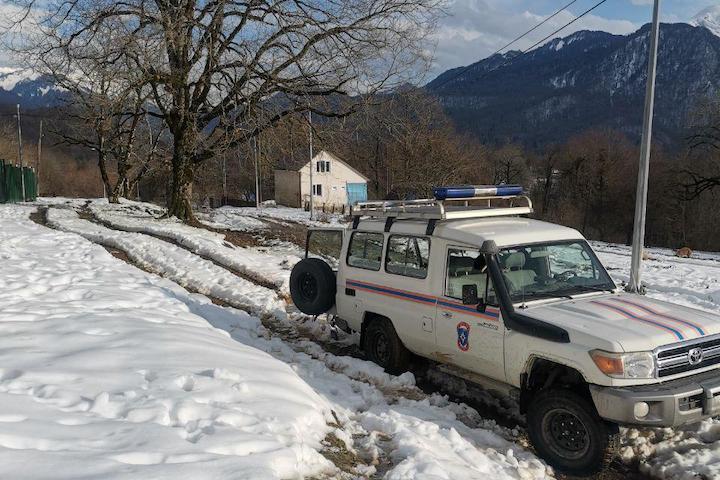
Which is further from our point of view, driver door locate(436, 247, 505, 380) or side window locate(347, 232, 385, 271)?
side window locate(347, 232, 385, 271)

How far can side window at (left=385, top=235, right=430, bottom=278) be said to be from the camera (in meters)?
6.88

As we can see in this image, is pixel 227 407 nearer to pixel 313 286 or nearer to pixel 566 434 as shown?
pixel 566 434

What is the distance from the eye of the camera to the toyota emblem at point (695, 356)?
4957 millimetres

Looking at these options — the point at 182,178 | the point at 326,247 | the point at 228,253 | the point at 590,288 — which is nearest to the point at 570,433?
the point at 590,288

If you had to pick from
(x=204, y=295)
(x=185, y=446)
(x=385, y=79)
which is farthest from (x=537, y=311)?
(x=385, y=79)

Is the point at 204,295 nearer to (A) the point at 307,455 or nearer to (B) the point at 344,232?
(B) the point at 344,232

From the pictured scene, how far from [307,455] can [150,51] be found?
16000mm

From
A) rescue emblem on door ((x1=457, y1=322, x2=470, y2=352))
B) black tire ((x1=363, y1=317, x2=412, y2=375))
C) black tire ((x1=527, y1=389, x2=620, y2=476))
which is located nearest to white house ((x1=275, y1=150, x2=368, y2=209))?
black tire ((x1=363, y1=317, x2=412, y2=375))

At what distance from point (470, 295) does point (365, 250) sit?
229 cm

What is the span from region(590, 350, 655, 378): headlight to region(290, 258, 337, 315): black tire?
14.6 ft

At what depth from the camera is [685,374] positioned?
495cm

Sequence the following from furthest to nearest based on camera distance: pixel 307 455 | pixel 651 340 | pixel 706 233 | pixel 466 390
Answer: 1. pixel 706 233
2. pixel 466 390
3. pixel 651 340
4. pixel 307 455

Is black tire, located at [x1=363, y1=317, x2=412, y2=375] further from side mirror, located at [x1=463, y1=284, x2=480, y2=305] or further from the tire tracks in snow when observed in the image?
side mirror, located at [x1=463, y1=284, x2=480, y2=305]

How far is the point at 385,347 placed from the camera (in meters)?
7.42
